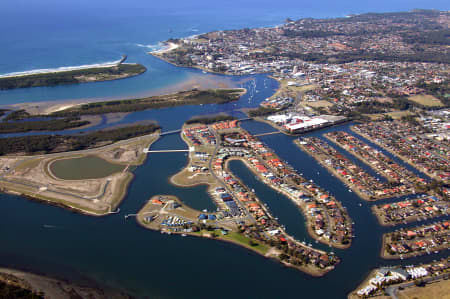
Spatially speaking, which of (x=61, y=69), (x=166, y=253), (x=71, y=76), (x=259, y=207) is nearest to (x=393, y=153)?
(x=259, y=207)

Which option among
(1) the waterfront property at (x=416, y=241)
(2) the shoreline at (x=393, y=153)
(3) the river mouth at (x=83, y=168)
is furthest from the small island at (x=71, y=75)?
(1) the waterfront property at (x=416, y=241)

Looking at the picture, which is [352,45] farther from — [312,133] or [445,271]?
[445,271]

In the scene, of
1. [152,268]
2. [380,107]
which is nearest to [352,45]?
[380,107]

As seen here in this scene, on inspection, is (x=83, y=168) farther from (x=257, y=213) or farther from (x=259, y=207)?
(x=257, y=213)

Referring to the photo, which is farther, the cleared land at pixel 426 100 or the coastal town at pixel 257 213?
the cleared land at pixel 426 100

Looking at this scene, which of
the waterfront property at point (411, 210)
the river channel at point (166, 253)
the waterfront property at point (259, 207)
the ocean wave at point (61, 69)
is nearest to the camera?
the river channel at point (166, 253)

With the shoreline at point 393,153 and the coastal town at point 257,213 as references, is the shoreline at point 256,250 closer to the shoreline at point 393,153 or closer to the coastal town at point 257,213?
the coastal town at point 257,213
